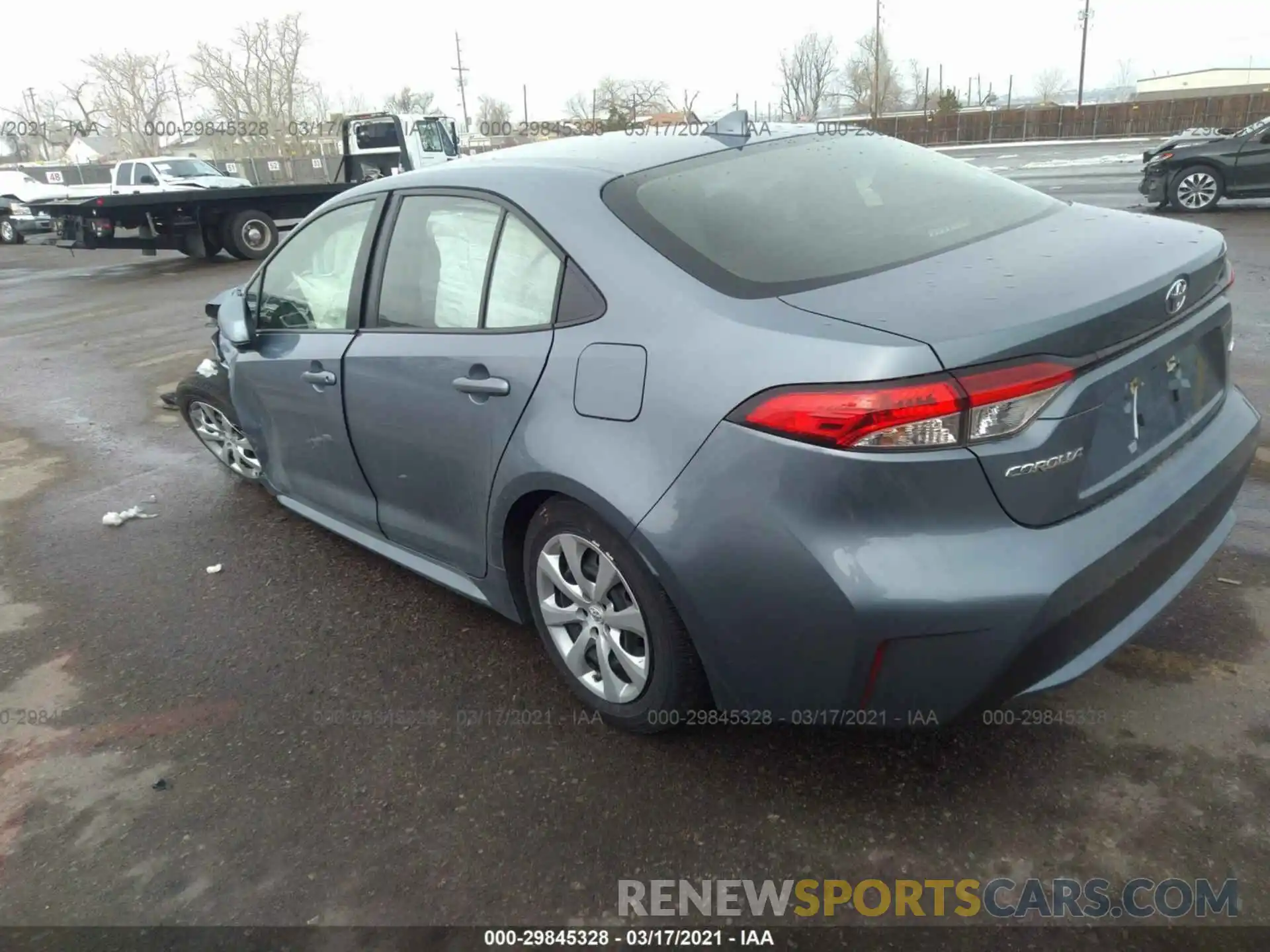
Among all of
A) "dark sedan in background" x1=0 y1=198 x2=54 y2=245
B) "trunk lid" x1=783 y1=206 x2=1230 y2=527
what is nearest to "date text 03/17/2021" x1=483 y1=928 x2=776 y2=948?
"trunk lid" x1=783 y1=206 x2=1230 y2=527

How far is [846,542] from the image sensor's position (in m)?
2.01

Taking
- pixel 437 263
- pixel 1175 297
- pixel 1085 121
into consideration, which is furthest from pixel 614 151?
pixel 1085 121

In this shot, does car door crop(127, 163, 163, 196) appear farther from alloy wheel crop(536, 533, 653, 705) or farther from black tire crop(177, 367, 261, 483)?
alloy wheel crop(536, 533, 653, 705)

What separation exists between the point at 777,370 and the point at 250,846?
184 centimetres

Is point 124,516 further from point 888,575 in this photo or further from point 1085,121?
point 1085,121

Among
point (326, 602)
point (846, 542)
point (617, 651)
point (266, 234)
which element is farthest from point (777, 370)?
point (266, 234)

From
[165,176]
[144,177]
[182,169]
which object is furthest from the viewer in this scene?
[182,169]

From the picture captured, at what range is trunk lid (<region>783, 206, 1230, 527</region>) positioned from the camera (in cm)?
199

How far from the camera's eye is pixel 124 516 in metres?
4.75

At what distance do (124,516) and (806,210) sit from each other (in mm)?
3854

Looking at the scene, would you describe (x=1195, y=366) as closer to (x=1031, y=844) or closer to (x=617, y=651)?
(x=1031, y=844)

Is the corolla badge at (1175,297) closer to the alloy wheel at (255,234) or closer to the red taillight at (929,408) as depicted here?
the red taillight at (929,408)

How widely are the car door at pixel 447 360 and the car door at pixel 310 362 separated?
0.12 m

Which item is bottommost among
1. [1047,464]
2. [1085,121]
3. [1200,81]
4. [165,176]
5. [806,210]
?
[1047,464]
